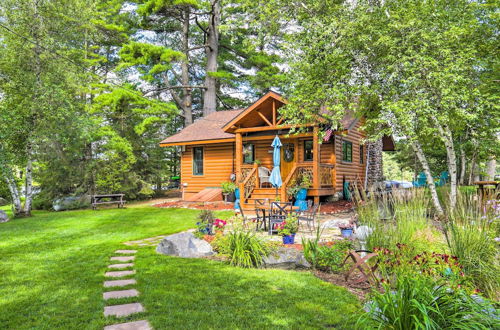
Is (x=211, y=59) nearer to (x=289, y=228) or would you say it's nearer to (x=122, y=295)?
(x=289, y=228)

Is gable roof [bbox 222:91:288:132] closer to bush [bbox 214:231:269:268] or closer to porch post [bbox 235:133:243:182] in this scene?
porch post [bbox 235:133:243:182]

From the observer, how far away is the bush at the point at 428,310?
6.74 feet

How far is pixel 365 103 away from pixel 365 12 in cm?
284

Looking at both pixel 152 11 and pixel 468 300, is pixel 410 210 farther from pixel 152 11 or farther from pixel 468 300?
pixel 152 11

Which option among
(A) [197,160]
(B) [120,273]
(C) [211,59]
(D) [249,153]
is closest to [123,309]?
(B) [120,273]

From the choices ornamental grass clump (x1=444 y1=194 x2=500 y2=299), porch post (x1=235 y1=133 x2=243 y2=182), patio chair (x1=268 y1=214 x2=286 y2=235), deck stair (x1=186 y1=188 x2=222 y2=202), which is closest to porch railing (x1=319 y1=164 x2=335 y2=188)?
porch post (x1=235 y1=133 x2=243 y2=182)

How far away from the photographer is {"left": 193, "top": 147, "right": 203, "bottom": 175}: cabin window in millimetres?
17141

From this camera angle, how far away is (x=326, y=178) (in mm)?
13016

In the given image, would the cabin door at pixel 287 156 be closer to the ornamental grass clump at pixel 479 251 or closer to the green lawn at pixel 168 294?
the green lawn at pixel 168 294

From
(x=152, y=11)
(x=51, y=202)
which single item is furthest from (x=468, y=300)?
(x=152, y=11)

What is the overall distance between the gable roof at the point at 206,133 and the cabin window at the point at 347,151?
18.0 feet

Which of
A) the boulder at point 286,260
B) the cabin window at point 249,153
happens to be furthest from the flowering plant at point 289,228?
the cabin window at point 249,153

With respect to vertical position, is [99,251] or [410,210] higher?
[410,210]

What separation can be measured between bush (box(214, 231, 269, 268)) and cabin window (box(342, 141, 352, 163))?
10.7 m
